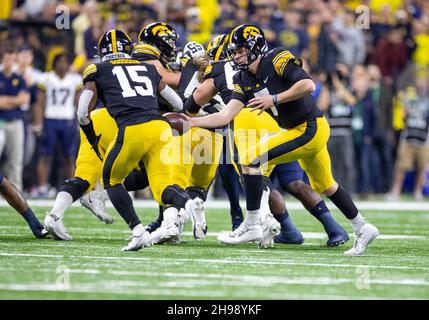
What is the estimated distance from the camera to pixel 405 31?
59.2ft

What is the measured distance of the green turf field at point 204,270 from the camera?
572cm

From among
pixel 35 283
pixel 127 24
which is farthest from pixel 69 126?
pixel 35 283

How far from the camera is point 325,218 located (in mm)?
8984

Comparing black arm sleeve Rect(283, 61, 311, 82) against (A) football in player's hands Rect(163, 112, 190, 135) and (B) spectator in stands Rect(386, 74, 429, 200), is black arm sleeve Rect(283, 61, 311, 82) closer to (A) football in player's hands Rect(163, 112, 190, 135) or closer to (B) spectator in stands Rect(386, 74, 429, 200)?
(A) football in player's hands Rect(163, 112, 190, 135)

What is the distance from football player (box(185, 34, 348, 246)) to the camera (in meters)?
8.86

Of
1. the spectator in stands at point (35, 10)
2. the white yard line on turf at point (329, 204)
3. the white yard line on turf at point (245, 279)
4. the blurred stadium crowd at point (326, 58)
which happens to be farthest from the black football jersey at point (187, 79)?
A: the spectator in stands at point (35, 10)

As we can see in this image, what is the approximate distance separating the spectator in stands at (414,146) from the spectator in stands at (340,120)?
0.85 m

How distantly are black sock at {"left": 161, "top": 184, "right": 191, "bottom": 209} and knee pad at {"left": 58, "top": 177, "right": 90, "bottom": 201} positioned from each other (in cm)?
110

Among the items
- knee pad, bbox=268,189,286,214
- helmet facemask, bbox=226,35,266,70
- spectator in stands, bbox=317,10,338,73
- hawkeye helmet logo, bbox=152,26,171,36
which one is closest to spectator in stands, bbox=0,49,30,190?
spectator in stands, bbox=317,10,338,73

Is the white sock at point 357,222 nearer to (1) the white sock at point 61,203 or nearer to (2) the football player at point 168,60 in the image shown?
(2) the football player at point 168,60

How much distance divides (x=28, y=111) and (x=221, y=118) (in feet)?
26.0
